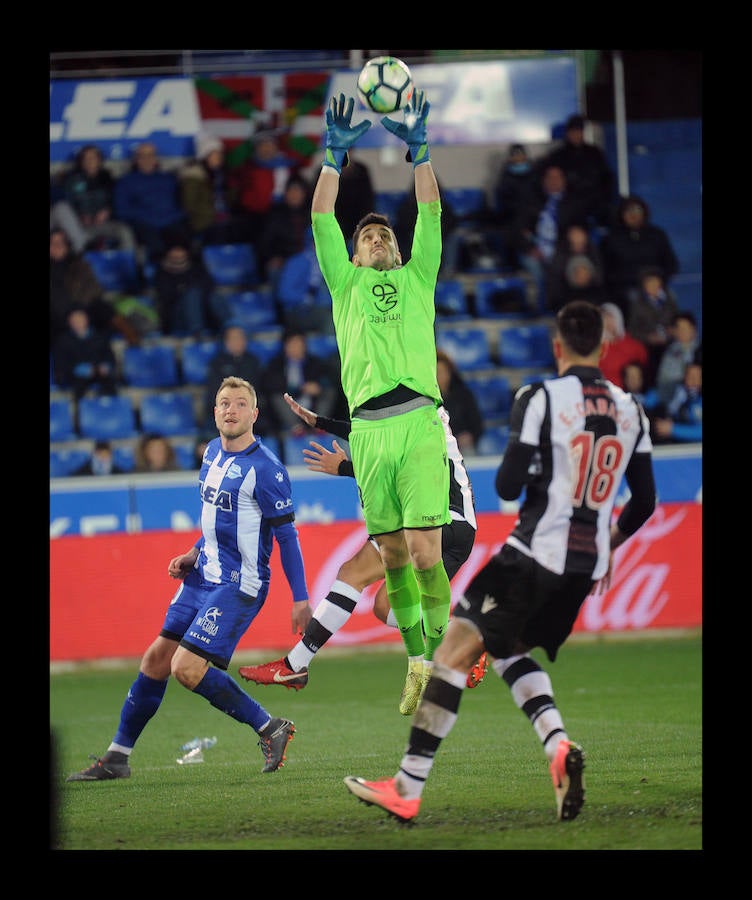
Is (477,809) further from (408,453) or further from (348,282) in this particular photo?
(348,282)

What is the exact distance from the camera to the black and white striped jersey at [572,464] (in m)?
5.08

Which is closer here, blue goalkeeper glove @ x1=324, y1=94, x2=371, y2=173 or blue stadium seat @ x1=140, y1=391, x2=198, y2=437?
blue goalkeeper glove @ x1=324, y1=94, x2=371, y2=173

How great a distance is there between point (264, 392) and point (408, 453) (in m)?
6.40

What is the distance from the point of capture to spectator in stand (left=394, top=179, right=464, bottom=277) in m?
13.6

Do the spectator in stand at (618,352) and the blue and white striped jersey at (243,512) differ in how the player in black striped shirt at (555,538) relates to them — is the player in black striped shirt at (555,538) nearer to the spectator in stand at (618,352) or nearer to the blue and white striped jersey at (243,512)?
the blue and white striped jersey at (243,512)

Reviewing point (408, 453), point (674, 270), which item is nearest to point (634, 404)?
point (408, 453)

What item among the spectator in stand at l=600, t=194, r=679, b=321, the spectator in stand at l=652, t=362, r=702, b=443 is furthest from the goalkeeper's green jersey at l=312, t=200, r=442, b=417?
the spectator in stand at l=600, t=194, r=679, b=321

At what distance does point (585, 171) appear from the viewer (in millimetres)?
14461

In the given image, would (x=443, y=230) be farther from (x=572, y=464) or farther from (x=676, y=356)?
(x=572, y=464)

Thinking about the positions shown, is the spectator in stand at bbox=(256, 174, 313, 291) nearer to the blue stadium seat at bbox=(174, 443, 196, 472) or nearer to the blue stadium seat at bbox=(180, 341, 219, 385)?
the blue stadium seat at bbox=(180, 341, 219, 385)

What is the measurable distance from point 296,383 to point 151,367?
2315 millimetres

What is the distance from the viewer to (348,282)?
651 centimetres

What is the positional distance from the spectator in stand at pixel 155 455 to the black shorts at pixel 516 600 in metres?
7.19

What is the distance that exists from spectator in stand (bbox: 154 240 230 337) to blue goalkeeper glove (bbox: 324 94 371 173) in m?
7.79
